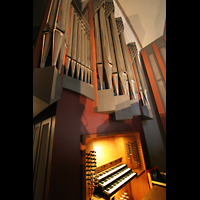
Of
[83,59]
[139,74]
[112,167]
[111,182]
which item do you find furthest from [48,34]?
[139,74]

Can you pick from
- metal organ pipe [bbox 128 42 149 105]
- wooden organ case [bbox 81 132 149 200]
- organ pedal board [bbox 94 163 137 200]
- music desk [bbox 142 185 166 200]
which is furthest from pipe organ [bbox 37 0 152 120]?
music desk [bbox 142 185 166 200]

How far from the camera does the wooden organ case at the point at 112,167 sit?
116 centimetres

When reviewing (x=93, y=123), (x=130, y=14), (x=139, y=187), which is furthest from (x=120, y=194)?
(x=130, y=14)

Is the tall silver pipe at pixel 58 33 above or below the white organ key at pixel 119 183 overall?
above

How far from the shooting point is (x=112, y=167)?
Result: 1.83 meters

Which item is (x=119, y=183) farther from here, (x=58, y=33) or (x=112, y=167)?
(x=58, y=33)

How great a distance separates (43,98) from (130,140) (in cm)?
209

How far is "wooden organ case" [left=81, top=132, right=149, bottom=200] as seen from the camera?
1157 mm

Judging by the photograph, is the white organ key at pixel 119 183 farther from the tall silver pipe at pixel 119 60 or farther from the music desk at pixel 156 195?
the tall silver pipe at pixel 119 60

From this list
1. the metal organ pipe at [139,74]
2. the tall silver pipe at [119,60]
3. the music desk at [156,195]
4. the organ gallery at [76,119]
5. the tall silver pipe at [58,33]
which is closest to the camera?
the organ gallery at [76,119]

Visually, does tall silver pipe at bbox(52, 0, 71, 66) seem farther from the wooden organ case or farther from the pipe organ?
the wooden organ case

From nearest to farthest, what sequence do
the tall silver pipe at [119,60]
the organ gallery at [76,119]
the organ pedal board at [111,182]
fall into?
the organ gallery at [76,119]
the organ pedal board at [111,182]
the tall silver pipe at [119,60]

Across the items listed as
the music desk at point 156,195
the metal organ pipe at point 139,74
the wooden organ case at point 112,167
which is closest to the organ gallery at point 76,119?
A: the wooden organ case at point 112,167
